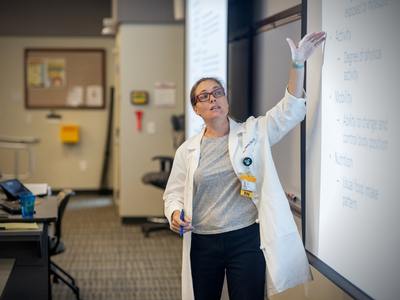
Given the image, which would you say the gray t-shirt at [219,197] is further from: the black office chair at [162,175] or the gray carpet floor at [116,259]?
the black office chair at [162,175]

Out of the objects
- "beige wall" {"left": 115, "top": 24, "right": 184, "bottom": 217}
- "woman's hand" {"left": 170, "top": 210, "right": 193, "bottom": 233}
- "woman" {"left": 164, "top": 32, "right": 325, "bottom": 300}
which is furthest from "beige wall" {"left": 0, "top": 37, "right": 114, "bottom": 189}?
"woman's hand" {"left": 170, "top": 210, "right": 193, "bottom": 233}

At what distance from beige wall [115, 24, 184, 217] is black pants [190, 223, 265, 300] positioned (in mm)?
4205

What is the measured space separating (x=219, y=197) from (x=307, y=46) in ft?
2.29

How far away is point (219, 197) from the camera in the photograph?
258 centimetres

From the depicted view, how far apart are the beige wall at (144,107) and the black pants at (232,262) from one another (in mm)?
4205

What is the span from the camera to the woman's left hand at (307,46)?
2.33 m

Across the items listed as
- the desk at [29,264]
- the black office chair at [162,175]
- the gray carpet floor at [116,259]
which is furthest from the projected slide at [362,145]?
the black office chair at [162,175]

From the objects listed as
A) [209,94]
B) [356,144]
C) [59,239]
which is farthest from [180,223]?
[59,239]

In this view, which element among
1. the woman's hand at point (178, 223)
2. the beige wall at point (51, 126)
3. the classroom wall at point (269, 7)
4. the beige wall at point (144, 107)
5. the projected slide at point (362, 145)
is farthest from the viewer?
the beige wall at point (51, 126)

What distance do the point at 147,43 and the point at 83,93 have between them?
227 cm

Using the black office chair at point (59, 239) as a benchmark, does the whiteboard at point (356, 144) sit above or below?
above

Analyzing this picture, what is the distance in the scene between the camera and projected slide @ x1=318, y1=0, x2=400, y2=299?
1934 millimetres

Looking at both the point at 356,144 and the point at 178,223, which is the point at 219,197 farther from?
the point at 356,144

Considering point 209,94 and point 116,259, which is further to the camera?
point 116,259
